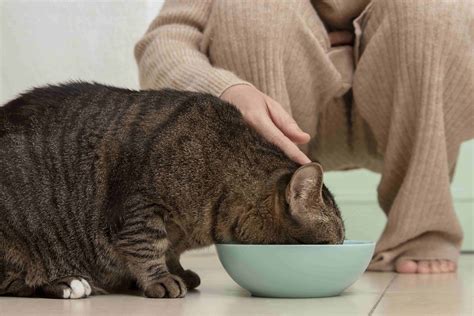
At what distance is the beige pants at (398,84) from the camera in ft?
6.57

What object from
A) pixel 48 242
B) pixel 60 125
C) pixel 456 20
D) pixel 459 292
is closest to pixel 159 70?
pixel 60 125

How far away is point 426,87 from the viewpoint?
78.2 inches

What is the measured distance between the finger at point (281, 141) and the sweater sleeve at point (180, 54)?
0.19 m

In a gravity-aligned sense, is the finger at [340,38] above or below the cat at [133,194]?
above

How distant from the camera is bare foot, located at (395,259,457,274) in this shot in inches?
82.3

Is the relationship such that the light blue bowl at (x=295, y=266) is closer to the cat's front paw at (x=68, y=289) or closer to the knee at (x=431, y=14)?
the cat's front paw at (x=68, y=289)

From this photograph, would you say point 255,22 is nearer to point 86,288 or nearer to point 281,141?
point 281,141

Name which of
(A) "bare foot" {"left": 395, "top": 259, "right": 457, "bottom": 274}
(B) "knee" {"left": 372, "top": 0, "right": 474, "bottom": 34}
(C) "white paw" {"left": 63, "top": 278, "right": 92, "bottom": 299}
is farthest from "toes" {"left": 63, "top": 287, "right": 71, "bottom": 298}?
(B) "knee" {"left": 372, "top": 0, "right": 474, "bottom": 34}

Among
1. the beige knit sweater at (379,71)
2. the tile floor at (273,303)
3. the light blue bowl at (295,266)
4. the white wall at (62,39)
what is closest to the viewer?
the tile floor at (273,303)

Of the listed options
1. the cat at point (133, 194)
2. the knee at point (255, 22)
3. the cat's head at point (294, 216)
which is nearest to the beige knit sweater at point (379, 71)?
the knee at point (255, 22)

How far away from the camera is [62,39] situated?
2.64m

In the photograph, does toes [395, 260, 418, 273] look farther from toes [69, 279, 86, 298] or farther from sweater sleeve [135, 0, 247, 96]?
toes [69, 279, 86, 298]

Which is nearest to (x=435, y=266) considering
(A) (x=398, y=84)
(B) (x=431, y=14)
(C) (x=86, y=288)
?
(A) (x=398, y=84)

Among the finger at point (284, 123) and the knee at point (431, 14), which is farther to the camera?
the knee at point (431, 14)
